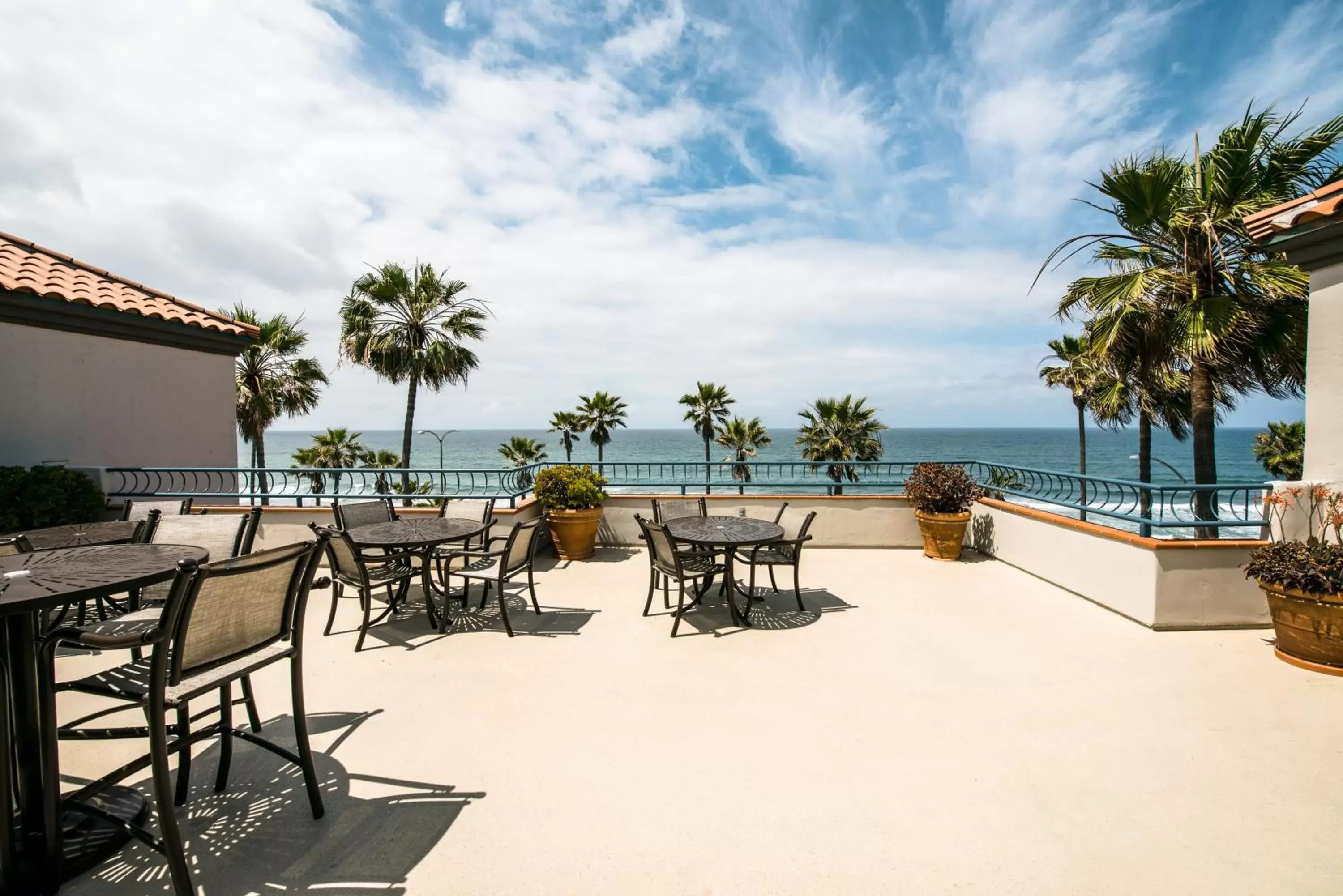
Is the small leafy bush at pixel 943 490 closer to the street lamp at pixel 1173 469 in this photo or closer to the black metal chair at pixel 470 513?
the street lamp at pixel 1173 469

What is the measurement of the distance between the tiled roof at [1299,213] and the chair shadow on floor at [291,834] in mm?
6061

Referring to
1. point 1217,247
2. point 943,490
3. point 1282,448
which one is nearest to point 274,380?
point 943,490

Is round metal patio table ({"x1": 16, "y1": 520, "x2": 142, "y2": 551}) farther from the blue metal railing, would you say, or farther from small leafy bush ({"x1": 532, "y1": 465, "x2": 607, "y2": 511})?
small leafy bush ({"x1": 532, "y1": 465, "x2": 607, "y2": 511})

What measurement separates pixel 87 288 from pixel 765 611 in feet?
28.1

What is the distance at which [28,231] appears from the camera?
7.64 meters

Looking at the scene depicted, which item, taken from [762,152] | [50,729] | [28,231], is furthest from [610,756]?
[28,231]

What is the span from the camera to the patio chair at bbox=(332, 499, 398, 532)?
192 inches

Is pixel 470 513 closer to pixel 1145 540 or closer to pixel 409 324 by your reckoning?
pixel 1145 540

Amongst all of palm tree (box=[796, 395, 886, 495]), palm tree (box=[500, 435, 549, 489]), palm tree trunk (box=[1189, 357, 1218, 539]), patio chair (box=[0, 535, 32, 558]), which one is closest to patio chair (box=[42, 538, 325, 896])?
patio chair (box=[0, 535, 32, 558])

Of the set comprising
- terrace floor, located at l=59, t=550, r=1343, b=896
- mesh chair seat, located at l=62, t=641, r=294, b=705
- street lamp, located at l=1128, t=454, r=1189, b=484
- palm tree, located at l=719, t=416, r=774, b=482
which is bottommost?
terrace floor, located at l=59, t=550, r=1343, b=896

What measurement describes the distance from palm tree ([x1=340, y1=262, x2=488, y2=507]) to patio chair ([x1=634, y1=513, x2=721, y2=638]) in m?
10.7

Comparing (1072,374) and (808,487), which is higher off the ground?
(1072,374)

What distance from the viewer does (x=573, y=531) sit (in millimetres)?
6570

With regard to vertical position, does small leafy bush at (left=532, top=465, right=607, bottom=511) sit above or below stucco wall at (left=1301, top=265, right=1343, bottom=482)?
below
